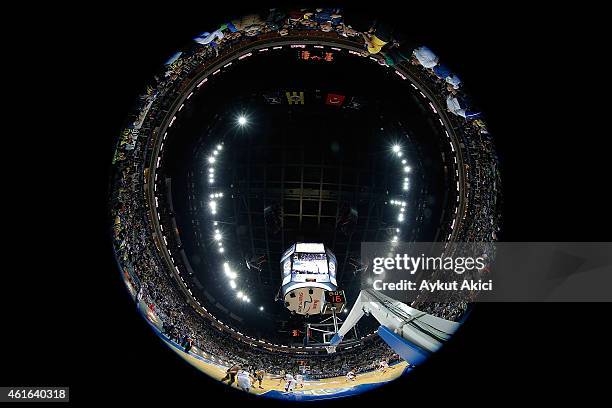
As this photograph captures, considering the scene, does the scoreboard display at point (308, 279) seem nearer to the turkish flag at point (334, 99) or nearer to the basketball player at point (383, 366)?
the basketball player at point (383, 366)

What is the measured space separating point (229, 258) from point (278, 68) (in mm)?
4900

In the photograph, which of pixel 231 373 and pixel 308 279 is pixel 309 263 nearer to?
pixel 308 279

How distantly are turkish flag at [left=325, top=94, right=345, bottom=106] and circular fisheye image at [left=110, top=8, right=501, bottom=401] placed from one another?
0.15 ft

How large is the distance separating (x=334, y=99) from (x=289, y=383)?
5.72 m

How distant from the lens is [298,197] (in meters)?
9.22

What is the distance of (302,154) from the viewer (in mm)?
9242

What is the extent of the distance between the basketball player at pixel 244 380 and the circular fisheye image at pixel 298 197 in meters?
0.03

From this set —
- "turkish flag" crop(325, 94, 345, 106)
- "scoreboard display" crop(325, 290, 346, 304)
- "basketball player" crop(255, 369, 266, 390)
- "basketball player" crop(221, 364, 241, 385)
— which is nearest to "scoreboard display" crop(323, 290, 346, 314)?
"scoreboard display" crop(325, 290, 346, 304)

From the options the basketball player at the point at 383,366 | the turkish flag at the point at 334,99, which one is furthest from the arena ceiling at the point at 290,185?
the basketball player at the point at 383,366

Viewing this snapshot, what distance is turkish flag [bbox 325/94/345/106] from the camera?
320 inches

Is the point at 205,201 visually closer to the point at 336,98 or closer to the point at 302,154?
the point at 302,154

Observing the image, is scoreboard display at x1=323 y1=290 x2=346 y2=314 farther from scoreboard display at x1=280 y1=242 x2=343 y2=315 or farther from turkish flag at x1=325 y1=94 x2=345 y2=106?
turkish flag at x1=325 y1=94 x2=345 y2=106

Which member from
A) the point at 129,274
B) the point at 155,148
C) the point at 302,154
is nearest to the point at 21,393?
the point at 129,274

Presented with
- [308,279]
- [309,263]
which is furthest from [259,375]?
[309,263]
